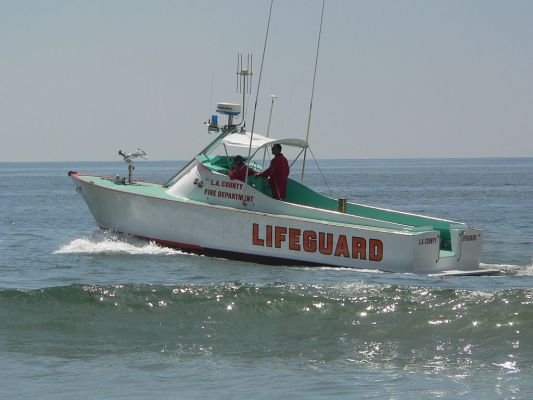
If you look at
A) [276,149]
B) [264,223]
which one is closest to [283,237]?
[264,223]

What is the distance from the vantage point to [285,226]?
14.9m

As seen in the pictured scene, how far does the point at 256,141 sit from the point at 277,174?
63 cm

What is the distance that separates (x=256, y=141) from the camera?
16375 mm

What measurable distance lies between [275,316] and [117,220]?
596 cm

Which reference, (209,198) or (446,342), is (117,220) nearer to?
(209,198)

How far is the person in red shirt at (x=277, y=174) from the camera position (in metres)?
16.1

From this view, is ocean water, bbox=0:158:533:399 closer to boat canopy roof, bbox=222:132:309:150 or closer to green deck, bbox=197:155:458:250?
green deck, bbox=197:155:458:250

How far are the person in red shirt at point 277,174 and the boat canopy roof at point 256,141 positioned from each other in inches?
7.2

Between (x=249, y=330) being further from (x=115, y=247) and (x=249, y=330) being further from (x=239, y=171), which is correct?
(x=115, y=247)

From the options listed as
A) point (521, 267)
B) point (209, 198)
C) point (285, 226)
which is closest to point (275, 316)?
point (285, 226)

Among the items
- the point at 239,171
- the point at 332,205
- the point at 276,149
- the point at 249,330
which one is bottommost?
the point at 249,330

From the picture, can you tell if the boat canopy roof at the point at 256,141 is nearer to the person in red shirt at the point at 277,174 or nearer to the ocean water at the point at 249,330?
the person in red shirt at the point at 277,174

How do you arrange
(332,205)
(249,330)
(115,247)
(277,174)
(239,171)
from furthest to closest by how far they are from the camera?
(115,247)
(332,205)
(277,174)
(239,171)
(249,330)

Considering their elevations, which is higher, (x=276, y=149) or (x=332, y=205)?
(x=276, y=149)
